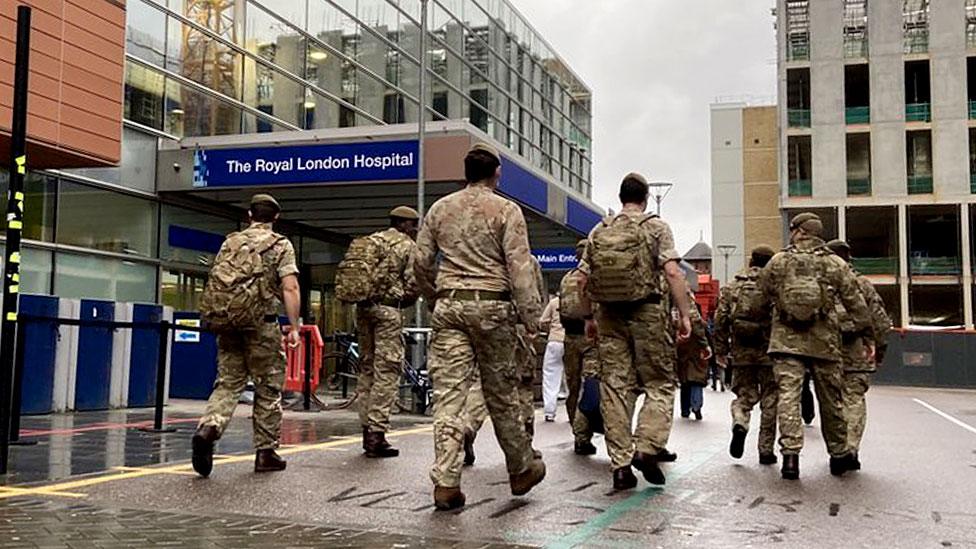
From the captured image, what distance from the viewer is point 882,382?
32.6m

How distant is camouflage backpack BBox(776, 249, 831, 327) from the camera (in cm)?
755

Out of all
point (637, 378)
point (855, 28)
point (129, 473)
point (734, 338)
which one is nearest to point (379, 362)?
point (129, 473)

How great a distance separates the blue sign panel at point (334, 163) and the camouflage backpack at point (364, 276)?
802 centimetres

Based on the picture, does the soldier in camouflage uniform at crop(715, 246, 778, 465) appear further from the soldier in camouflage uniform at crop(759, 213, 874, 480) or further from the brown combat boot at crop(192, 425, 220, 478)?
the brown combat boot at crop(192, 425, 220, 478)

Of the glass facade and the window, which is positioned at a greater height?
the glass facade

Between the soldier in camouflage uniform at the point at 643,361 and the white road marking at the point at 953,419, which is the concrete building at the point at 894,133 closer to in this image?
the white road marking at the point at 953,419

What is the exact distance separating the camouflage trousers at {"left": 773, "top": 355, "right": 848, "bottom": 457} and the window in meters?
11.9

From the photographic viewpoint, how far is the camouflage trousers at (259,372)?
705cm

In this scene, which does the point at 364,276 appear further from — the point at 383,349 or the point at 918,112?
the point at 918,112

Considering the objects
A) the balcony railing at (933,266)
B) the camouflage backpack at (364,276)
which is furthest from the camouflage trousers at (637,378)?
the balcony railing at (933,266)

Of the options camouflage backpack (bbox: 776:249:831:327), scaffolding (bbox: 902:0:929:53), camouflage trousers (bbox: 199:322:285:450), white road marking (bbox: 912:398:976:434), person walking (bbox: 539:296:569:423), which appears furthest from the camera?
scaffolding (bbox: 902:0:929:53)

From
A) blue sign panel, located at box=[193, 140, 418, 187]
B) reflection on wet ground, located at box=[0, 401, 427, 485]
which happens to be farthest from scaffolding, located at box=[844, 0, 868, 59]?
reflection on wet ground, located at box=[0, 401, 427, 485]

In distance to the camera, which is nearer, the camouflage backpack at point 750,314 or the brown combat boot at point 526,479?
the brown combat boot at point 526,479

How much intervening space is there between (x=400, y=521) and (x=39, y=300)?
8.67 meters
